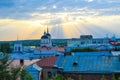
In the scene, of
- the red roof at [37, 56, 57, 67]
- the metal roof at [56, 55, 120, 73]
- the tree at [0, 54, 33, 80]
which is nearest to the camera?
the tree at [0, 54, 33, 80]

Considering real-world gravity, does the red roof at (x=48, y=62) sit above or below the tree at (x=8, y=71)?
below

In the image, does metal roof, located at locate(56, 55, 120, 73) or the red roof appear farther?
the red roof

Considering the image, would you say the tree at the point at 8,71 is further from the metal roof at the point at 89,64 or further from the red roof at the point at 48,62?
the red roof at the point at 48,62

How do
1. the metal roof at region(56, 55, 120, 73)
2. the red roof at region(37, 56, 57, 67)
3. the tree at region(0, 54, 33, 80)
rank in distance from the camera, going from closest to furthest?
the tree at region(0, 54, 33, 80)
the metal roof at region(56, 55, 120, 73)
the red roof at region(37, 56, 57, 67)

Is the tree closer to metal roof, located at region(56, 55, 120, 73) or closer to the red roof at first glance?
metal roof, located at region(56, 55, 120, 73)

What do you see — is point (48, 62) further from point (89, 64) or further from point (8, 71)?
point (8, 71)

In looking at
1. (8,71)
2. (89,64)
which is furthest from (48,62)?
(8,71)

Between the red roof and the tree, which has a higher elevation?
the tree

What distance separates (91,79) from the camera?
1267 inches

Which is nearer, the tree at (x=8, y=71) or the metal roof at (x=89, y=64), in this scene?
the tree at (x=8, y=71)

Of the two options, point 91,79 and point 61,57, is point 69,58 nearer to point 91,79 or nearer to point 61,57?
point 61,57

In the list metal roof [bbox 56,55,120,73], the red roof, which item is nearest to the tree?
metal roof [bbox 56,55,120,73]

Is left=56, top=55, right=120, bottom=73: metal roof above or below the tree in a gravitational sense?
below

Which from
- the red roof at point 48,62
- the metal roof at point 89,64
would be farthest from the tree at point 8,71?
the red roof at point 48,62
